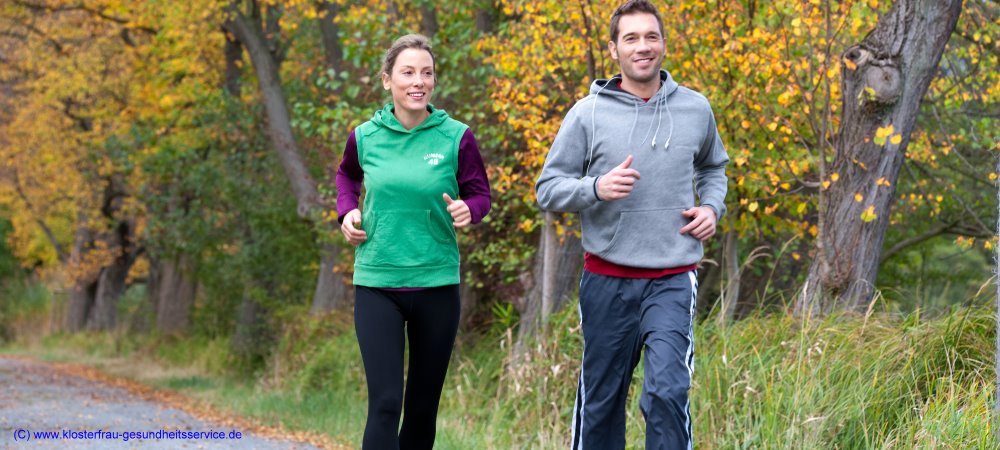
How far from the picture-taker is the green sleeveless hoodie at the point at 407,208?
507 cm

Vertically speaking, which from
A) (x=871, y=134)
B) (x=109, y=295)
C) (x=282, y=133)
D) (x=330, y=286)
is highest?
(x=282, y=133)

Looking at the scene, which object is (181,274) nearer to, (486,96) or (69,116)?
(69,116)

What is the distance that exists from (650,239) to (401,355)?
1.12 m

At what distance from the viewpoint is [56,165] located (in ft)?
84.2

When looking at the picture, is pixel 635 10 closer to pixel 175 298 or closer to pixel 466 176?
pixel 466 176

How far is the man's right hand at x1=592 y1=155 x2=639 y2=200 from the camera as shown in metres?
4.61

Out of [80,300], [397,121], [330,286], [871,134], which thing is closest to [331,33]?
[330,286]

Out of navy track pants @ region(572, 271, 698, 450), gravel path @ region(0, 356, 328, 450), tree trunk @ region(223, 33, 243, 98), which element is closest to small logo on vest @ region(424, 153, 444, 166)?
navy track pants @ region(572, 271, 698, 450)

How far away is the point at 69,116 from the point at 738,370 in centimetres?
2165

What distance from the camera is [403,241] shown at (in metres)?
5.07

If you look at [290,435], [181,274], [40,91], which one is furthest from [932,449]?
[40,91]

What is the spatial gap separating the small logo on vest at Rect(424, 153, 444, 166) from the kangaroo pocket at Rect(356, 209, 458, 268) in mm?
206

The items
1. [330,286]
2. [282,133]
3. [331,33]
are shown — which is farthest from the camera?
[282,133]

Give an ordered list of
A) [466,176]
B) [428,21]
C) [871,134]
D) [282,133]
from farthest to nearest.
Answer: [282,133] < [428,21] < [871,134] < [466,176]
